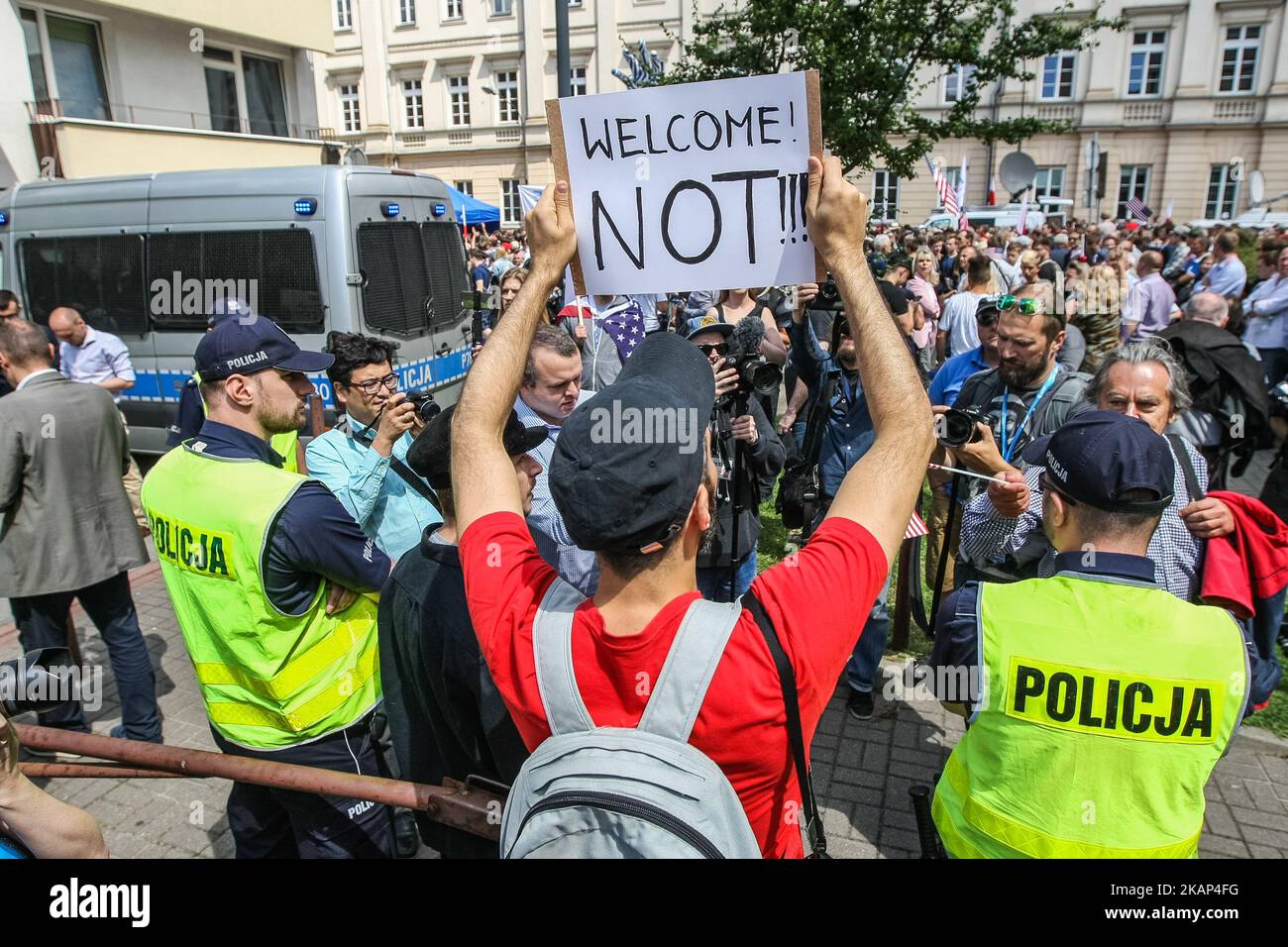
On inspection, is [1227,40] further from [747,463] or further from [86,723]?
[86,723]

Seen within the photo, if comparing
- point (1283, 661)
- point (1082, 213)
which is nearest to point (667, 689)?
point (1283, 661)

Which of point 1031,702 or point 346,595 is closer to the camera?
point 1031,702

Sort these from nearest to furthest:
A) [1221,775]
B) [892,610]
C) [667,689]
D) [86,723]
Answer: [667,689] < [1221,775] < [86,723] < [892,610]

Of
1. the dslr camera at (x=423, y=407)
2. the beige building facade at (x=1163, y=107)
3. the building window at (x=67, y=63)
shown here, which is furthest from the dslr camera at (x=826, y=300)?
the beige building facade at (x=1163, y=107)

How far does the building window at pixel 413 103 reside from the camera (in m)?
39.9

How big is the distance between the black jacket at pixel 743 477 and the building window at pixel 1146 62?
4000cm

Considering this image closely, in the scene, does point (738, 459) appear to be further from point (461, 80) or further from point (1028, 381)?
point (461, 80)

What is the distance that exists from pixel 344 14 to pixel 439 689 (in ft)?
153

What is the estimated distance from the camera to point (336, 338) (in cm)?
398

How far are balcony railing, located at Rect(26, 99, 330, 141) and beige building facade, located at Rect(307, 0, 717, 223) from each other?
18425 millimetres

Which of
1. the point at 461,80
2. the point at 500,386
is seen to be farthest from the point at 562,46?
the point at 461,80

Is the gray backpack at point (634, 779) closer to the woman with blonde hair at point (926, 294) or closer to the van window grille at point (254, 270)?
the van window grille at point (254, 270)

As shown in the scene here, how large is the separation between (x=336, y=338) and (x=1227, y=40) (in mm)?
42166

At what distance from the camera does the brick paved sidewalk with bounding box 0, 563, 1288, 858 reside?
136 inches
